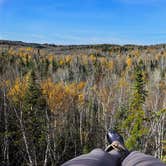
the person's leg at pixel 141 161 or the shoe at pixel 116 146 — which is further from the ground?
the person's leg at pixel 141 161

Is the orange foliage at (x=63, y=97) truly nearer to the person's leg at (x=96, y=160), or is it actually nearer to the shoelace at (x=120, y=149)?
the shoelace at (x=120, y=149)

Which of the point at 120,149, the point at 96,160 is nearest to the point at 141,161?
the point at 96,160

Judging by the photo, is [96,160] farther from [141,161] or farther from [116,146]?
[116,146]

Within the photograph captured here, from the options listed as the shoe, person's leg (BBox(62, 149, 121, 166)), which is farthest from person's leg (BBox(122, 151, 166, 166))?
the shoe

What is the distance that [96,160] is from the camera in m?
2.04

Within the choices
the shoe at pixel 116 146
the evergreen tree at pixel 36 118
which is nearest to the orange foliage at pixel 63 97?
the evergreen tree at pixel 36 118

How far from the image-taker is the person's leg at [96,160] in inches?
75.7

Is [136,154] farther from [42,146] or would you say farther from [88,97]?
[88,97]

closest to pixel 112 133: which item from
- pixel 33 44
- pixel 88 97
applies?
pixel 88 97

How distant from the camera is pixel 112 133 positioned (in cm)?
323

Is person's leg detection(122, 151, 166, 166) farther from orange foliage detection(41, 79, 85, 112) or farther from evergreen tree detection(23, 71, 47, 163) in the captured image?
evergreen tree detection(23, 71, 47, 163)

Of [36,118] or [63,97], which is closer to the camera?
[36,118]

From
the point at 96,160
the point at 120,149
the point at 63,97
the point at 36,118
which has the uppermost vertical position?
the point at 96,160

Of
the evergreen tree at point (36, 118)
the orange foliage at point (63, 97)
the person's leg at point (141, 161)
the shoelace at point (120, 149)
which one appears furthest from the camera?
the orange foliage at point (63, 97)
